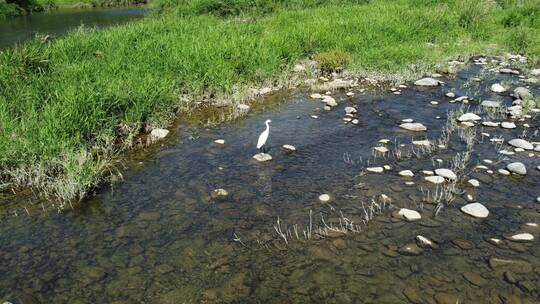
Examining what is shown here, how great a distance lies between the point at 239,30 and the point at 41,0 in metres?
63.8

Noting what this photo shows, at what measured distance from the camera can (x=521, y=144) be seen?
10.6 metres

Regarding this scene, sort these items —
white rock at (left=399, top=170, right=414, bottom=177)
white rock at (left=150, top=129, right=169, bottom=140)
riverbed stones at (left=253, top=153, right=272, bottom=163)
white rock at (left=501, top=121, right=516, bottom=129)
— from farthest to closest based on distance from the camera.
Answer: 1. white rock at (left=150, top=129, right=169, bottom=140)
2. white rock at (left=501, top=121, right=516, bottom=129)
3. riverbed stones at (left=253, top=153, right=272, bottom=163)
4. white rock at (left=399, top=170, right=414, bottom=177)

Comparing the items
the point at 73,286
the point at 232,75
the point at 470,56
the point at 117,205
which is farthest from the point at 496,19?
the point at 73,286

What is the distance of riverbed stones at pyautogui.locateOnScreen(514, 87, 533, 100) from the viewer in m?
14.0

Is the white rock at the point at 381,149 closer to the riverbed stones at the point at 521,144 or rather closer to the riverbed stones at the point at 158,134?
the riverbed stones at the point at 521,144

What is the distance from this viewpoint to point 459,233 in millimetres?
7367

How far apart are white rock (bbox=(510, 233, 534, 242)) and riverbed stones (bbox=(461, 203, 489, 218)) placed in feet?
2.25

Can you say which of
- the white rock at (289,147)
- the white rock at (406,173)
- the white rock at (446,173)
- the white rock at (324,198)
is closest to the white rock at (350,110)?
the white rock at (289,147)

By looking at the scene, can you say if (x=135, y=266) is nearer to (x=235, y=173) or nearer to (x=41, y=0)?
(x=235, y=173)

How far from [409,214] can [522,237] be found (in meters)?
1.86

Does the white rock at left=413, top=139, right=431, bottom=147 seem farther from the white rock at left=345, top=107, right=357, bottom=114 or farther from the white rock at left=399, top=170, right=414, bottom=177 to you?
the white rock at left=345, top=107, right=357, bottom=114

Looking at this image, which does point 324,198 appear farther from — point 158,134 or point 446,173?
point 158,134

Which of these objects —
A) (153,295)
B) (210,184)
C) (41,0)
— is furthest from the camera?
(41,0)

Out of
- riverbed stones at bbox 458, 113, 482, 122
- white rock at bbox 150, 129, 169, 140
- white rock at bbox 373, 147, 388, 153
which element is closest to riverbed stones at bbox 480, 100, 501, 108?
riverbed stones at bbox 458, 113, 482, 122
